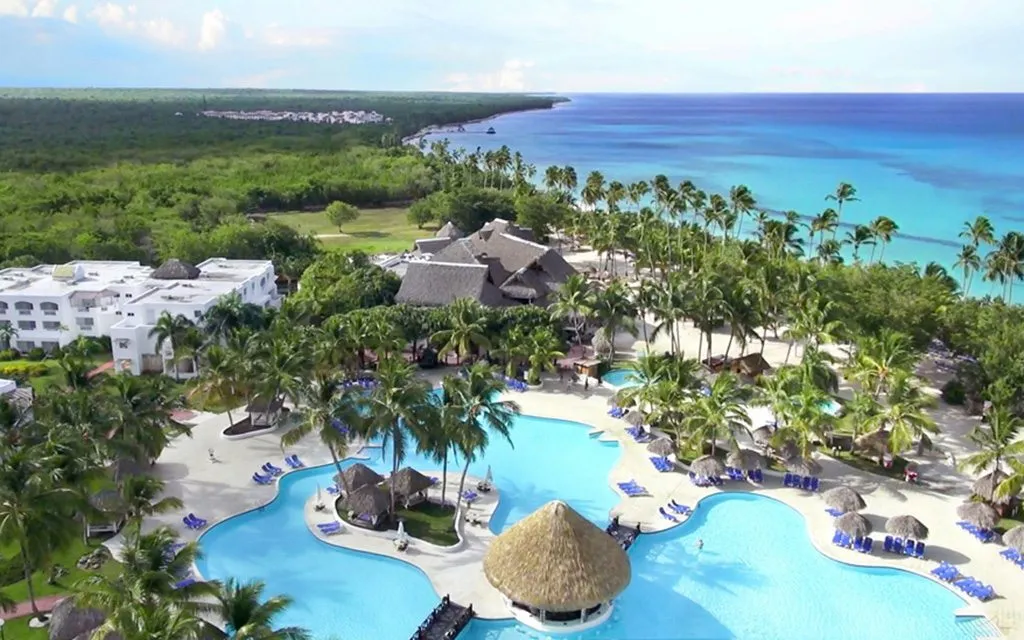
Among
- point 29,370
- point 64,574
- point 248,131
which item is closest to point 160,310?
point 29,370

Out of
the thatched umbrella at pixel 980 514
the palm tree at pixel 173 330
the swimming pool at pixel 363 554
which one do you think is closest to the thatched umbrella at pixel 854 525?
the thatched umbrella at pixel 980 514

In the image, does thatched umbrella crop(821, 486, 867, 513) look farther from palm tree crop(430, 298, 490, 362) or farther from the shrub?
palm tree crop(430, 298, 490, 362)

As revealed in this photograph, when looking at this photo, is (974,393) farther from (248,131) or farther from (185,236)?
(248,131)

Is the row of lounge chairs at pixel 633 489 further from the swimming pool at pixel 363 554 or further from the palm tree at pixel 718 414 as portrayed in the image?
the palm tree at pixel 718 414

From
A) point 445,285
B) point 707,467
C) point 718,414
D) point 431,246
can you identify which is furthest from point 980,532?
point 431,246

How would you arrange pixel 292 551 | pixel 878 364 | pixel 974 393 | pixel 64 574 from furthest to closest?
1. pixel 974 393
2. pixel 878 364
3. pixel 292 551
4. pixel 64 574

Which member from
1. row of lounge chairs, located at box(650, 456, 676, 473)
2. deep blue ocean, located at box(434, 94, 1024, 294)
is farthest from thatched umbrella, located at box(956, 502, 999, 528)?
deep blue ocean, located at box(434, 94, 1024, 294)
